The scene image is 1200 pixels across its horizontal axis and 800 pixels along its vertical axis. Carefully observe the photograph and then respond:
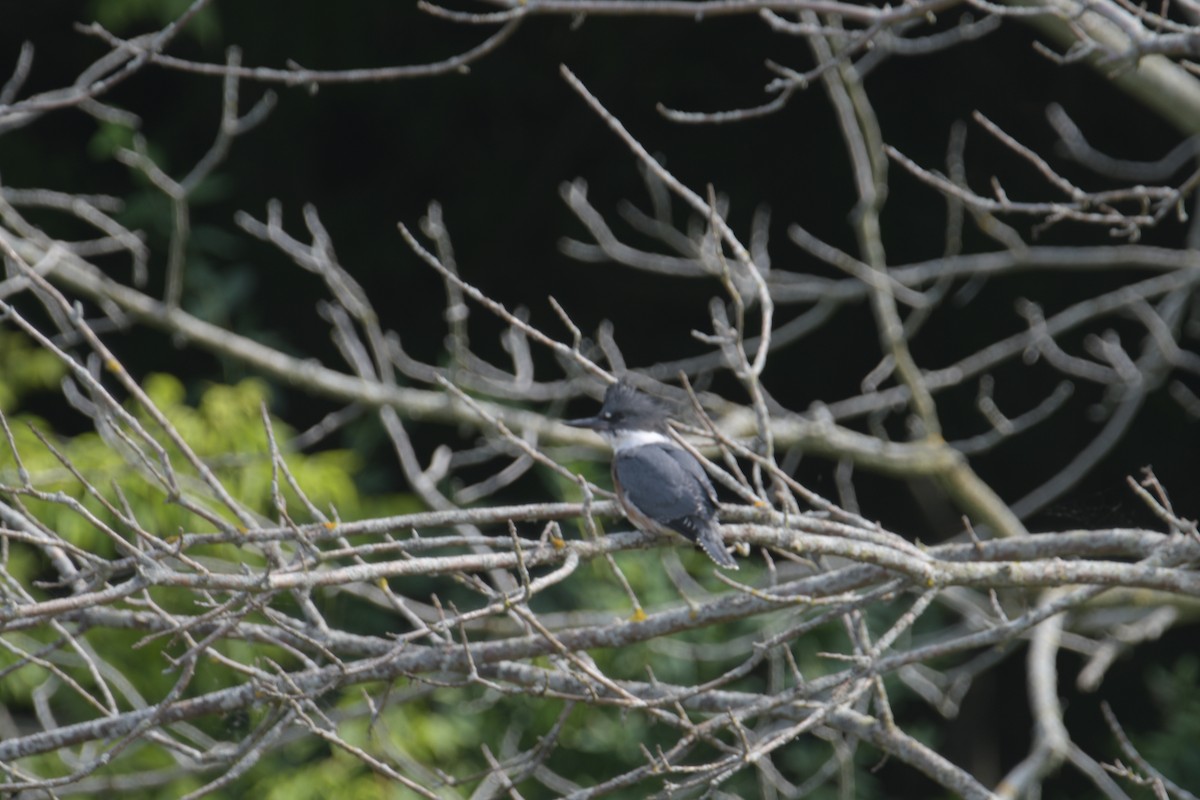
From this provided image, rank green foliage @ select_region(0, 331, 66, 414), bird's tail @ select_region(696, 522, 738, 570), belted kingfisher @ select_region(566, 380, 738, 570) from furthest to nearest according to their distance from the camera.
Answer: green foliage @ select_region(0, 331, 66, 414) → belted kingfisher @ select_region(566, 380, 738, 570) → bird's tail @ select_region(696, 522, 738, 570)

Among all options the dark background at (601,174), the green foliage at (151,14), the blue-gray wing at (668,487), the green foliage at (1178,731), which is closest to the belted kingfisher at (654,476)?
the blue-gray wing at (668,487)

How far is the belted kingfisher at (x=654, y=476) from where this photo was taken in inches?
120

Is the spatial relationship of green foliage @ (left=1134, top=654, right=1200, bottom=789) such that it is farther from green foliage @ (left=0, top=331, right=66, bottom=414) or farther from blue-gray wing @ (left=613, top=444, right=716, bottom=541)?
green foliage @ (left=0, top=331, right=66, bottom=414)

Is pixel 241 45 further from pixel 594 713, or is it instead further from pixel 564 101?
pixel 594 713

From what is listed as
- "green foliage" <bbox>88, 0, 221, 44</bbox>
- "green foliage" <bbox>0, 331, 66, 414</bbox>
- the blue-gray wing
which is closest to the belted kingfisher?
the blue-gray wing

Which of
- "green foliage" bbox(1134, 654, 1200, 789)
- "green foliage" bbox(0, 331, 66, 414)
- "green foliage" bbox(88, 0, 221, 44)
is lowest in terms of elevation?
"green foliage" bbox(1134, 654, 1200, 789)

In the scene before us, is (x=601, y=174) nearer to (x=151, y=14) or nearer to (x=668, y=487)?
(x=151, y=14)

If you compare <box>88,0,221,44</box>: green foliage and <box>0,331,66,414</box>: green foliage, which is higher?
<box>88,0,221,44</box>: green foliage

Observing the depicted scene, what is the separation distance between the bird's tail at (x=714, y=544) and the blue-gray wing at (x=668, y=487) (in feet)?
0.08

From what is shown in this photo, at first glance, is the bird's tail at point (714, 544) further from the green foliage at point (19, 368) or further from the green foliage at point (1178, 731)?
the green foliage at point (1178, 731)

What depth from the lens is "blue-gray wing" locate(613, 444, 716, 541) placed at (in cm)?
309

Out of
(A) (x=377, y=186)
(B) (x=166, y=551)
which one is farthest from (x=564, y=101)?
(B) (x=166, y=551)

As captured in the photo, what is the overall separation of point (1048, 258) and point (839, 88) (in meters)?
1.03

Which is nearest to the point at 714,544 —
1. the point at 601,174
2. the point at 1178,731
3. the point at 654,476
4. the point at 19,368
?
the point at 654,476
